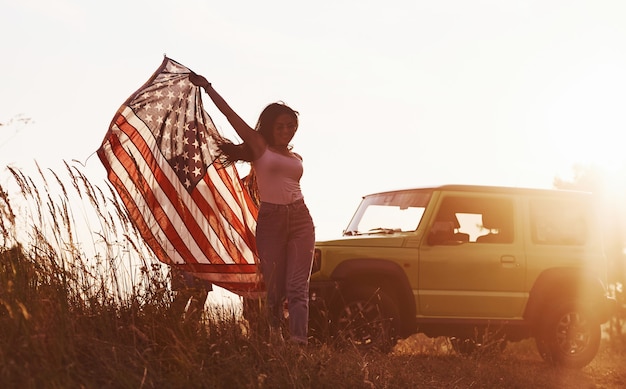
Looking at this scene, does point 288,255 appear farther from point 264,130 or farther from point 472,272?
point 472,272

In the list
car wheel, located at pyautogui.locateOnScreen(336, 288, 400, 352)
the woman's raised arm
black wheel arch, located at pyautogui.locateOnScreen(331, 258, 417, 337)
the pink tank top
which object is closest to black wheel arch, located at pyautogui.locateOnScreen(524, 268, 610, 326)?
black wheel arch, located at pyautogui.locateOnScreen(331, 258, 417, 337)

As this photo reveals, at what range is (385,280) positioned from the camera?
372 inches

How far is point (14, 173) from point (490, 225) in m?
5.46

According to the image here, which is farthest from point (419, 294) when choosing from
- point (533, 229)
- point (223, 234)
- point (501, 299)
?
point (223, 234)

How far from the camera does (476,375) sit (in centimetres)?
819

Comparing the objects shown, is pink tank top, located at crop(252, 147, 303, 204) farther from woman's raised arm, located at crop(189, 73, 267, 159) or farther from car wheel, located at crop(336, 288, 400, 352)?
car wheel, located at crop(336, 288, 400, 352)

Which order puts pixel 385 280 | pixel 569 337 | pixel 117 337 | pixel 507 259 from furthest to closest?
1. pixel 569 337
2. pixel 507 259
3. pixel 385 280
4. pixel 117 337

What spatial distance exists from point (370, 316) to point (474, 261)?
135 centimetres

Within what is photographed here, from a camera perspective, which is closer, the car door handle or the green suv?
the green suv

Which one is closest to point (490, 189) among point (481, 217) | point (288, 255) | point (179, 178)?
point (481, 217)

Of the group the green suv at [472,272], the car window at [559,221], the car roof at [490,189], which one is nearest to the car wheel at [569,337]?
the green suv at [472,272]

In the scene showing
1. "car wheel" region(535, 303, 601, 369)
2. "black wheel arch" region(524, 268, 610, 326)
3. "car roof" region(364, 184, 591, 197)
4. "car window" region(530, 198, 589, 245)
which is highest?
"car roof" region(364, 184, 591, 197)

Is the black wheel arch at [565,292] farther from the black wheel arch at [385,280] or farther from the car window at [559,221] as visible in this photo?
the black wheel arch at [385,280]

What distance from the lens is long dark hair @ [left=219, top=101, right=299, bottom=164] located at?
6.99m
